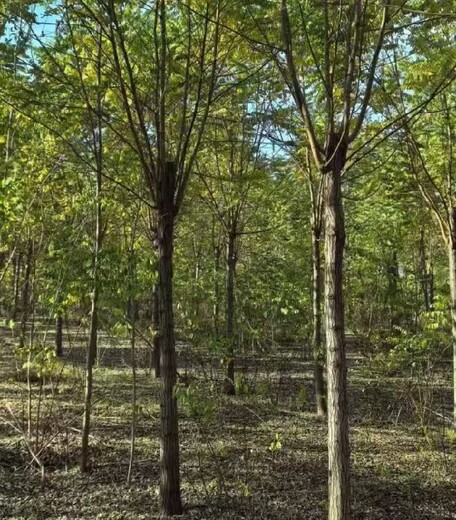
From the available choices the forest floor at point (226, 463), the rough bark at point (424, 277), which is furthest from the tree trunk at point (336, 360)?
the rough bark at point (424, 277)

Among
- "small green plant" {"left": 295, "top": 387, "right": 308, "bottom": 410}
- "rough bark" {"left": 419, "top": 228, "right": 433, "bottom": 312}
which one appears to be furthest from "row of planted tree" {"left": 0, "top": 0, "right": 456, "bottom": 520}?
"rough bark" {"left": 419, "top": 228, "right": 433, "bottom": 312}

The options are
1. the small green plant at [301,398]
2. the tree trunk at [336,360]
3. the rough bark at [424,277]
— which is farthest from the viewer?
the rough bark at [424,277]

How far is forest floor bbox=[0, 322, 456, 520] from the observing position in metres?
4.56

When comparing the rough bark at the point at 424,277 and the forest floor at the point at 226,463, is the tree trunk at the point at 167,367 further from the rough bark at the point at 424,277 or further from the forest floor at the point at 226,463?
the rough bark at the point at 424,277

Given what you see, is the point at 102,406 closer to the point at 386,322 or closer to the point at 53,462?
the point at 53,462

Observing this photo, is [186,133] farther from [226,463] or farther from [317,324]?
[317,324]

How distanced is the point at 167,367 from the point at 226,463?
1.91 meters

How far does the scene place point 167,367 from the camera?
4223mm

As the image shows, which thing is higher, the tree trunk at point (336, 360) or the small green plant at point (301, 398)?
the tree trunk at point (336, 360)

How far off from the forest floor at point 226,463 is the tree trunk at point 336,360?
1.14m

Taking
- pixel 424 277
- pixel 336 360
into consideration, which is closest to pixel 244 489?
pixel 336 360

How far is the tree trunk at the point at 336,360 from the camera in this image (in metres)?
2.81

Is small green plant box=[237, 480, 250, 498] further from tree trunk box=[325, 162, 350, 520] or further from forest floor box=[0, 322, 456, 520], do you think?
tree trunk box=[325, 162, 350, 520]

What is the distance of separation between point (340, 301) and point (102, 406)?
6.27 metres
